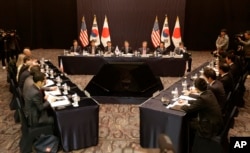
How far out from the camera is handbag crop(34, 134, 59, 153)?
17.4 ft

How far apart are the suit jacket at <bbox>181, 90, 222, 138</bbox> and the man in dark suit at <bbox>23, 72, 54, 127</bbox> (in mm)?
2395

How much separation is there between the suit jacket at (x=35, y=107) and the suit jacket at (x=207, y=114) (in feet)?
7.87

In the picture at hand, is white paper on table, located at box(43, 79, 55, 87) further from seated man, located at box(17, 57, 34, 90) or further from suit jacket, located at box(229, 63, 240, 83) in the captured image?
suit jacket, located at box(229, 63, 240, 83)

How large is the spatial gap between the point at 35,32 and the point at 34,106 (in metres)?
11.8

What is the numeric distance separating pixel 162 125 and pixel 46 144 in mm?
1950

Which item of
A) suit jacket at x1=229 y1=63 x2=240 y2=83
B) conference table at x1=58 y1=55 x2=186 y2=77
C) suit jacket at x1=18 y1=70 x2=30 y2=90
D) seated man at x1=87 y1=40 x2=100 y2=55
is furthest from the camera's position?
seated man at x1=87 y1=40 x2=100 y2=55

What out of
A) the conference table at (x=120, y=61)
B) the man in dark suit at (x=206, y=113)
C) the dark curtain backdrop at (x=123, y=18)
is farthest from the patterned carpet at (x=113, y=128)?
the dark curtain backdrop at (x=123, y=18)

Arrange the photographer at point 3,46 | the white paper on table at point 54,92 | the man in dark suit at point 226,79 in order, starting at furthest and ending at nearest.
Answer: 1. the photographer at point 3,46
2. the man in dark suit at point 226,79
3. the white paper on table at point 54,92

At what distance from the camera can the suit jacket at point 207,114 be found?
4.79m

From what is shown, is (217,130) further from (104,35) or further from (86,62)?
(104,35)

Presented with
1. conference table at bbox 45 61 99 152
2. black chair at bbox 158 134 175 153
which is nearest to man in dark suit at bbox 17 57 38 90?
conference table at bbox 45 61 99 152

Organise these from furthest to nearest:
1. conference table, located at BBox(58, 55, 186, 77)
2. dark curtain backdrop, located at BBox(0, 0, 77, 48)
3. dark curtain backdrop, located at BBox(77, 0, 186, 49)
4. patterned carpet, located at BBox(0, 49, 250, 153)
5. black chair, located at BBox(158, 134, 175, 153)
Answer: dark curtain backdrop, located at BBox(0, 0, 77, 48) < dark curtain backdrop, located at BBox(77, 0, 186, 49) < conference table, located at BBox(58, 55, 186, 77) < patterned carpet, located at BBox(0, 49, 250, 153) < black chair, located at BBox(158, 134, 175, 153)

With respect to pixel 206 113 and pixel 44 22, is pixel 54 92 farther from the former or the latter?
pixel 44 22

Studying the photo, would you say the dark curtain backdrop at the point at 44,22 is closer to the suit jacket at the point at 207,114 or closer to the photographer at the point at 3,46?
the photographer at the point at 3,46
